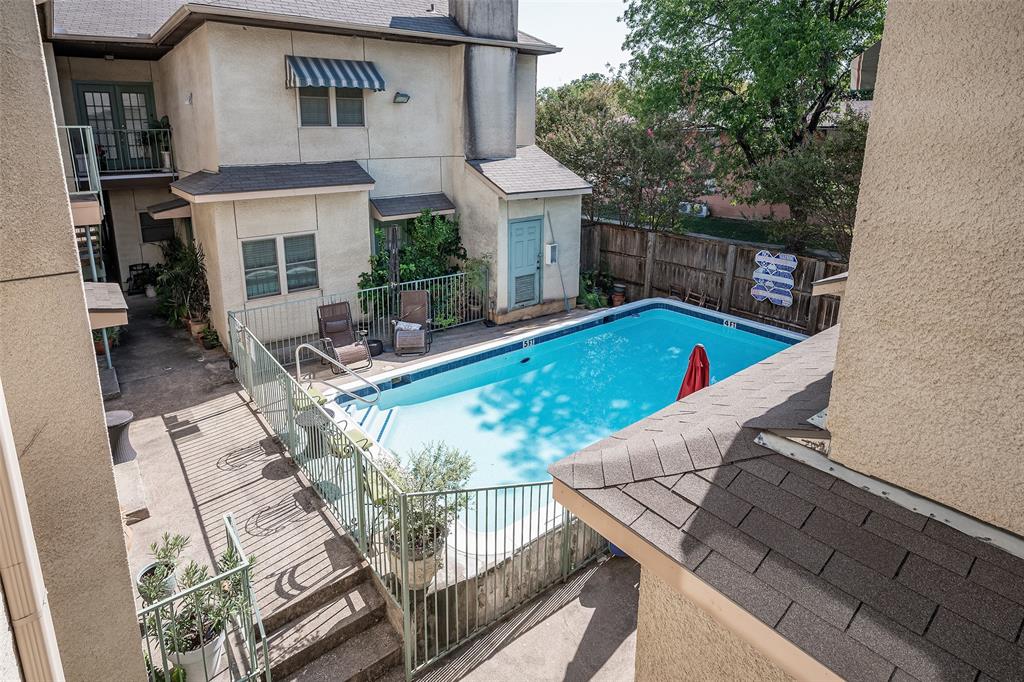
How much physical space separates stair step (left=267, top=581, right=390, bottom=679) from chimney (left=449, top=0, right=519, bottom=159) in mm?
12073

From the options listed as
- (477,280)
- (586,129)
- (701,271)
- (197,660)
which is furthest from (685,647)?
(586,129)

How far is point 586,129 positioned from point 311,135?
9.16 metres

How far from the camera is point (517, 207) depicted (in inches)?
635

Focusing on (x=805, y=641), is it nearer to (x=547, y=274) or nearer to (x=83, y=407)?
(x=83, y=407)

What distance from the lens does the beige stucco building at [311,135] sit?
13266 millimetres

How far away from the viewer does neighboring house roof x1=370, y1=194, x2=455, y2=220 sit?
15305 mm

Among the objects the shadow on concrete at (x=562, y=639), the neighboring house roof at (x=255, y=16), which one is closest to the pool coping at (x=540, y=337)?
the shadow on concrete at (x=562, y=639)

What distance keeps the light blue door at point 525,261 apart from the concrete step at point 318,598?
10.2 metres

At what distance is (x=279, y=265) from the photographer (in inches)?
555

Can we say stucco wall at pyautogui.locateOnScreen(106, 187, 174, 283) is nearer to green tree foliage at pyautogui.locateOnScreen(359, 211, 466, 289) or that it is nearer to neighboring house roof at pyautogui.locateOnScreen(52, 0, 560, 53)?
neighboring house roof at pyautogui.locateOnScreen(52, 0, 560, 53)

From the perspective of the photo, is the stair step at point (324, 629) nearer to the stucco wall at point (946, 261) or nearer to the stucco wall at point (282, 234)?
the stucco wall at point (946, 261)

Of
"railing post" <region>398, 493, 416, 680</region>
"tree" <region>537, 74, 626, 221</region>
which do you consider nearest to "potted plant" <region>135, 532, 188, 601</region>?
"railing post" <region>398, 493, 416, 680</region>

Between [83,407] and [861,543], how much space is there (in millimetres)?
4532

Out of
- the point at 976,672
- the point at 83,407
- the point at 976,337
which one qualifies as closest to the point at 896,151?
the point at 976,337
